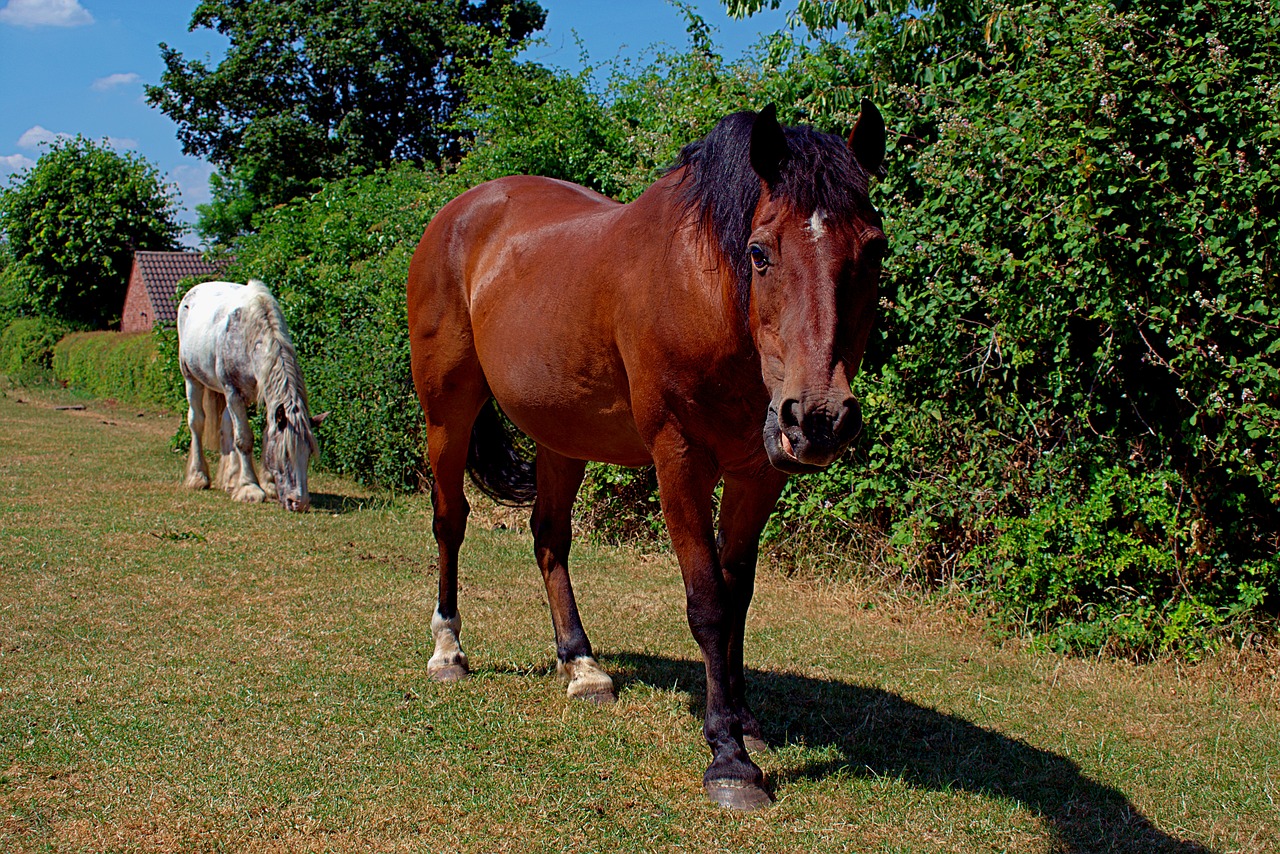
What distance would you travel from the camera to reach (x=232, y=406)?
9.80 metres

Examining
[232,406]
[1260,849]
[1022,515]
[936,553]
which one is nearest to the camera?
[1260,849]

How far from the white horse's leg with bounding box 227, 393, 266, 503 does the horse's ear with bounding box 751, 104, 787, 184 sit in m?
7.97

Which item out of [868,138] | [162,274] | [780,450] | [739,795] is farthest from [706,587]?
[162,274]

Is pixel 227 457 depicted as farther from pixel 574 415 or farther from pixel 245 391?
pixel 574 415

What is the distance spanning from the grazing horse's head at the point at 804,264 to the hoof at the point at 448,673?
245 cm

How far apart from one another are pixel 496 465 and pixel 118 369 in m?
20.7

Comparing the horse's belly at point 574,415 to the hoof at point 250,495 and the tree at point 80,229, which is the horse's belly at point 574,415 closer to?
the hoof at point 250,495

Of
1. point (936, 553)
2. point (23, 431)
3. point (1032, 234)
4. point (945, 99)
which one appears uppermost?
point (945, 99)

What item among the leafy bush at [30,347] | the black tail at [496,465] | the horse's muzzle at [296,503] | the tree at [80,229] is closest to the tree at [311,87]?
the tree at [80,229]

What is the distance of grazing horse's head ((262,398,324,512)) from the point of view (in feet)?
29.6

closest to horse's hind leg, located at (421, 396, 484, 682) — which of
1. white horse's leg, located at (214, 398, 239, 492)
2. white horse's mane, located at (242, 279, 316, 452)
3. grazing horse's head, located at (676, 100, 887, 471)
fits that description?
grazing horse's head, located at (676, 100, 887, 471)

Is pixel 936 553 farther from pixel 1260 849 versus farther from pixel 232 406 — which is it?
pixel 232 406

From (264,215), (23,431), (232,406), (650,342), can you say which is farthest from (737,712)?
(23,431)

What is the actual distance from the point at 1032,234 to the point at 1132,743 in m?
2.36
